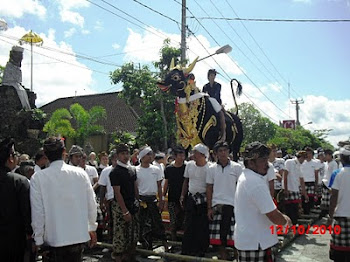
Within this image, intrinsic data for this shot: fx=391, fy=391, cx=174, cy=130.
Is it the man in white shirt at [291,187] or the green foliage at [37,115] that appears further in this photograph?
the green foliage at [37,115]

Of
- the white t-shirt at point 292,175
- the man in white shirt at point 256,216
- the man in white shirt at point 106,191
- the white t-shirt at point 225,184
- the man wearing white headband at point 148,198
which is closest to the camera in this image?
the man in white shirt at point 256,216

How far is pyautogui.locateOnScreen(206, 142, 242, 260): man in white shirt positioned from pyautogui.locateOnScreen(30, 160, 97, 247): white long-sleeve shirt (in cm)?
231

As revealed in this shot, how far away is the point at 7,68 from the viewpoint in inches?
429

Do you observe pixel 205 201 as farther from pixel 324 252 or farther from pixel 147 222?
pixel 324 252

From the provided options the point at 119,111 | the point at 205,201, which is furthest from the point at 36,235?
the point at 119,111

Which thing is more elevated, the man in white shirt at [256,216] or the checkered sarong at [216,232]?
the man in white shirt at [256,216]

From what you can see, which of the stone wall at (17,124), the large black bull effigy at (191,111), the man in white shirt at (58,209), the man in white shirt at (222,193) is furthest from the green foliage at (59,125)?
the man in white shirt at (58,209)

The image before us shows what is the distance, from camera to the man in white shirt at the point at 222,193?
5.50 metres

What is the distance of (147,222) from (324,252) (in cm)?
307

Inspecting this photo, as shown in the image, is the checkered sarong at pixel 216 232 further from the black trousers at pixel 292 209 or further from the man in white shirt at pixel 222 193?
the black trousers at pixel 292 209

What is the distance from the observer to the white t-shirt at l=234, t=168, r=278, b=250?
3.34 meters

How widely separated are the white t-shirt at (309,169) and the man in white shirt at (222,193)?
16.6 feet

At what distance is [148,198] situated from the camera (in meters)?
6.45
